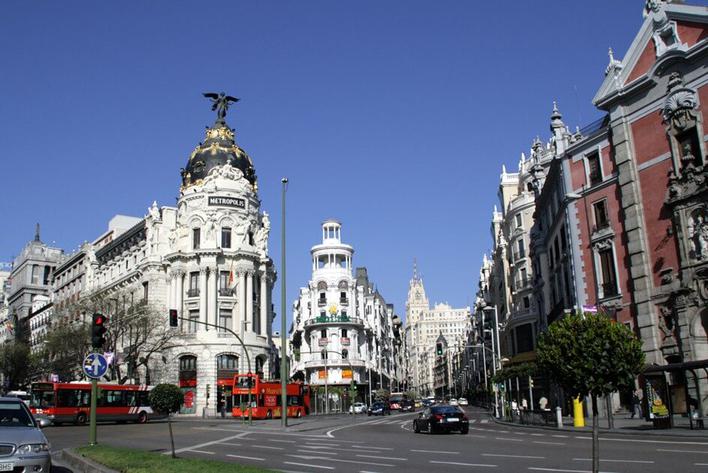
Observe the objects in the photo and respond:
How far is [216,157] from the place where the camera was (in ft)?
248

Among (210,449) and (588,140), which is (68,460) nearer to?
(210,449)

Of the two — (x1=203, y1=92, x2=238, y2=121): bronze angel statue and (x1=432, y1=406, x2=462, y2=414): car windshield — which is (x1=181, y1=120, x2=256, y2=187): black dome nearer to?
(x1=203, y1=92, x2=238, y2=121): bronze angel statue

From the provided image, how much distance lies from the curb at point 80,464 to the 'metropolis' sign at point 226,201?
181 ft

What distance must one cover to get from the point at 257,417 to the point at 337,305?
4285 centimetres

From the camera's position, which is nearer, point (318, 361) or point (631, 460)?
point (631, 460)

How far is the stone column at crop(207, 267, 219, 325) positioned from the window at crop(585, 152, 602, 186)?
43.8 metres

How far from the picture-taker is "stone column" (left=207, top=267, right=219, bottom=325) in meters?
69.4

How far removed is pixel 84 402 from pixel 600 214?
38.6 meters

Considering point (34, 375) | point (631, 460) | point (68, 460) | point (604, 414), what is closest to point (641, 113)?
point (604, 414)

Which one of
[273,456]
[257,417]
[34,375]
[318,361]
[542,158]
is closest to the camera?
[273,456]

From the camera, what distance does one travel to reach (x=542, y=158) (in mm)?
61906

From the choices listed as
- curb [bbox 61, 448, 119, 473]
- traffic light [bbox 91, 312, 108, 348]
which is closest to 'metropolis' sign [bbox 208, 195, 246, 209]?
curb [bbox 61, 448, 119, 473]

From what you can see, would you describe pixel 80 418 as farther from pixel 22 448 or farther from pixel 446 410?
pixel 22 448

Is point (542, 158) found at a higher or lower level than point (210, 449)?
higher
